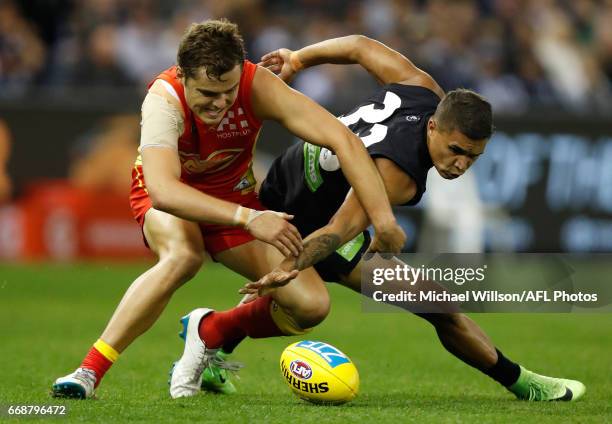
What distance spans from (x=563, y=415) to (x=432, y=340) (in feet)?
12.8

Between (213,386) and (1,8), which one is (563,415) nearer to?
(213,386)

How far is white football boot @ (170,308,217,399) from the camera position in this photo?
6.80 metres

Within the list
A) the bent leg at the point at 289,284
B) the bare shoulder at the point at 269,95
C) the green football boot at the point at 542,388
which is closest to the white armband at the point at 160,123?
the bare shoulder at the point at 269,95

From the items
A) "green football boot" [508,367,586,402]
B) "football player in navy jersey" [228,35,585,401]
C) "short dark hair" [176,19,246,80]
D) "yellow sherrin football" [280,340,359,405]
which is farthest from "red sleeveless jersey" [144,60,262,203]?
"green football boot" [508,367,586,402]

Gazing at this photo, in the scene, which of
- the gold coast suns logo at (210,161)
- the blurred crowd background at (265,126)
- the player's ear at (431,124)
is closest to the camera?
the player's ear at (431,124)

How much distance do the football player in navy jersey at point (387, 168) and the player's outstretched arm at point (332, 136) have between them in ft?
0.47

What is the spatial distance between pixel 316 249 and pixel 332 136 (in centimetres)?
59

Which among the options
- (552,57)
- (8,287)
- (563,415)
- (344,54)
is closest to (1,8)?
(8,287)

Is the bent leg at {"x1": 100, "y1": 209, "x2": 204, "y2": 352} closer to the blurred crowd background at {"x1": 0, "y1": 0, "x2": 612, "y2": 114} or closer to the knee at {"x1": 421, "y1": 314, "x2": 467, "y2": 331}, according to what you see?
the knee at {"x1": 421, "y1": 314, "x2": 467, "y2": 331}

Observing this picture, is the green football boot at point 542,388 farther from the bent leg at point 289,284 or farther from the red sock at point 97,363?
the red sock at point 97,363

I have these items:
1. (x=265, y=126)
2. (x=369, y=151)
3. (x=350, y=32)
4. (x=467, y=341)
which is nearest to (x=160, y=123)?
(x=369, y=151)

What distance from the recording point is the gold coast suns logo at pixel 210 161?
662cm

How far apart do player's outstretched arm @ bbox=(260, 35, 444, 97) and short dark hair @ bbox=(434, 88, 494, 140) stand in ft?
2.48

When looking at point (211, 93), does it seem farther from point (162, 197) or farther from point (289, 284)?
point (289, 284)
